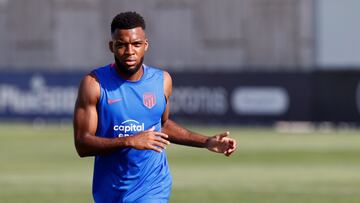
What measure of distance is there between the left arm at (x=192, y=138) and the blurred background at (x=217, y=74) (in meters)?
13.3

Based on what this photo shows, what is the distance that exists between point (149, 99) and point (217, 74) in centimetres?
2897

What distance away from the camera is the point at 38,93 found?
37.9 metres

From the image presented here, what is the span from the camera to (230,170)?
2252 cm

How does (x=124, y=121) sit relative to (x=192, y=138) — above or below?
above

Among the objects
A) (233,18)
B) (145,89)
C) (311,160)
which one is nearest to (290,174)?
(311,160)

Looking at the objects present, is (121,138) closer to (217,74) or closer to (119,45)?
(119,45)

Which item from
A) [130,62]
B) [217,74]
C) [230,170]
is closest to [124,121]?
[130,62]

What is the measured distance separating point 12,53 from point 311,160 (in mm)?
19828

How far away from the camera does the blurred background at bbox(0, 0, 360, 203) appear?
26719 millimetres

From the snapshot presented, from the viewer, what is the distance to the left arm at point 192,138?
28.6 feet

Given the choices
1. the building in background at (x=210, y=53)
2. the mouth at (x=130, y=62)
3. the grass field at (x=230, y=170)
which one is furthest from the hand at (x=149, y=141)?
the building in background at (x=210, y=53)

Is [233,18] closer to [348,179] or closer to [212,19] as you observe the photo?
[212,19]

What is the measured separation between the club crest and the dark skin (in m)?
0.14

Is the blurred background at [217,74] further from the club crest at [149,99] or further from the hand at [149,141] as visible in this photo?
the hand at [149,141]
